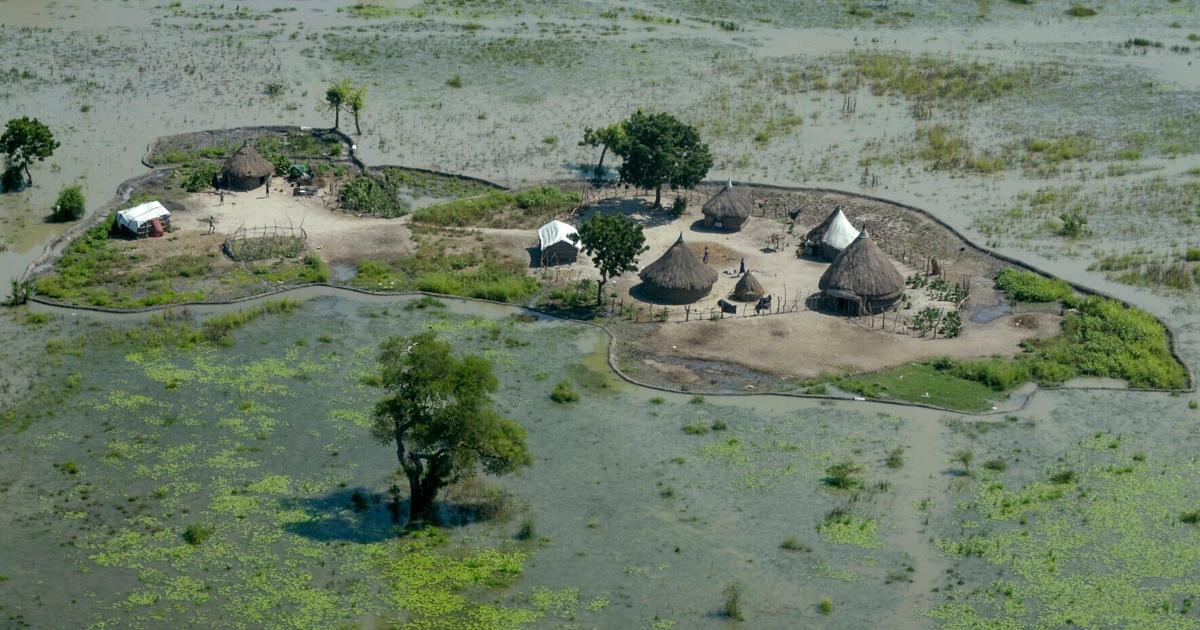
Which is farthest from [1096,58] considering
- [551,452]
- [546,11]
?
[551,452]

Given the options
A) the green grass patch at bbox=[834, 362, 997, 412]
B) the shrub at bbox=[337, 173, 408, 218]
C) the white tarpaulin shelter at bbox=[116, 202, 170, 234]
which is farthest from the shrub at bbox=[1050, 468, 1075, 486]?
the white tarpaulin shelter at bbox=[116, 202, 170, 234]

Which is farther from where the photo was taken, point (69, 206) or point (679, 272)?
point (69, 206)

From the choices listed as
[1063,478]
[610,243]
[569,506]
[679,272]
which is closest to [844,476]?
[1063,478]

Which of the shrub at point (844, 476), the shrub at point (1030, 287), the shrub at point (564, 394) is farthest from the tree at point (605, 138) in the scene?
the shrub at point (844, 476)

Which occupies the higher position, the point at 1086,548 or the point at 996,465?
the point at 996,465

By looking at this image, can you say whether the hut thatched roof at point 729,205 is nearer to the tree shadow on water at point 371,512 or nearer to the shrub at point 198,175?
the shrub at point 198,175

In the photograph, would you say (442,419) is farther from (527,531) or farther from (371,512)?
(371,512)
